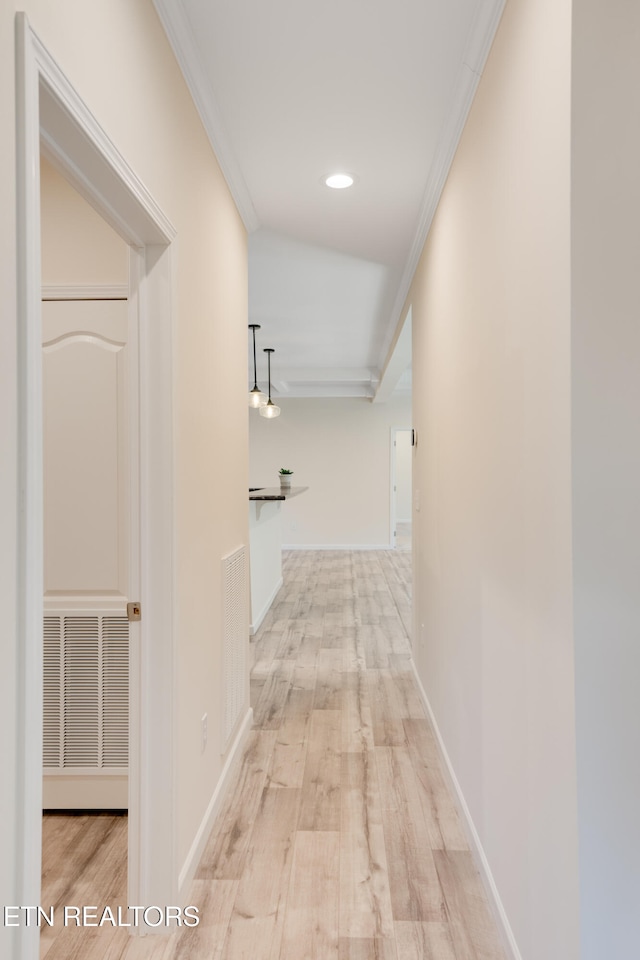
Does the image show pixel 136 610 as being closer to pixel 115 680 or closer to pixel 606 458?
pixel 115 680

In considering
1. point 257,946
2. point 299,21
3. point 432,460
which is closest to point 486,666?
point 257,946

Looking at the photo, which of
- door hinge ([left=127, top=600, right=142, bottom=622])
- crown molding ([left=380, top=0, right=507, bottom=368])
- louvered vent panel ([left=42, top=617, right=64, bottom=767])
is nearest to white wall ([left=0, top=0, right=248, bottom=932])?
door hinge ([left=127, top=600, right=142, bottom=622])

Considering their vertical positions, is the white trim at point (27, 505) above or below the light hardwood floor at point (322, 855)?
above

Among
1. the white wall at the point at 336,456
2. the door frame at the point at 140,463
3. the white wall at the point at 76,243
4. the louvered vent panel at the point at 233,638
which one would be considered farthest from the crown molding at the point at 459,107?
the white wall at the point at 336,456

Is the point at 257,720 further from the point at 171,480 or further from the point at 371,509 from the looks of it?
the point at 371,509

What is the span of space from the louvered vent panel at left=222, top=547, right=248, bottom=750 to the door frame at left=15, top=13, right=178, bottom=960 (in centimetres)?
76

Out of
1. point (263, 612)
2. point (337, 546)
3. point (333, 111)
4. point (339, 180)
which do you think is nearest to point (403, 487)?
point (337, 546)

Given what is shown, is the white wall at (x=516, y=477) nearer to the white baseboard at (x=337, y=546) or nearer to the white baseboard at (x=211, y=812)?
the white baseboard at (x=211, y=812)

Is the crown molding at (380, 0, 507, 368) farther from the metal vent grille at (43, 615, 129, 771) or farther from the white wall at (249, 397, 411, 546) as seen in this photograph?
the white wall at (249, 397, 411, 546)

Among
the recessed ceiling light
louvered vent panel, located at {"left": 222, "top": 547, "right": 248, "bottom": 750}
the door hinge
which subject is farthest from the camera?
the recessed ceiling light

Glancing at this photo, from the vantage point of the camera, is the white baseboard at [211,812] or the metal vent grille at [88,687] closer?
the white baseboard at [211,812]

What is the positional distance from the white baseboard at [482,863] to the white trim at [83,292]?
7.47ft

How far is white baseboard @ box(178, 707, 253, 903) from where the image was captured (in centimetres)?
188

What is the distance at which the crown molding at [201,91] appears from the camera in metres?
1.74
